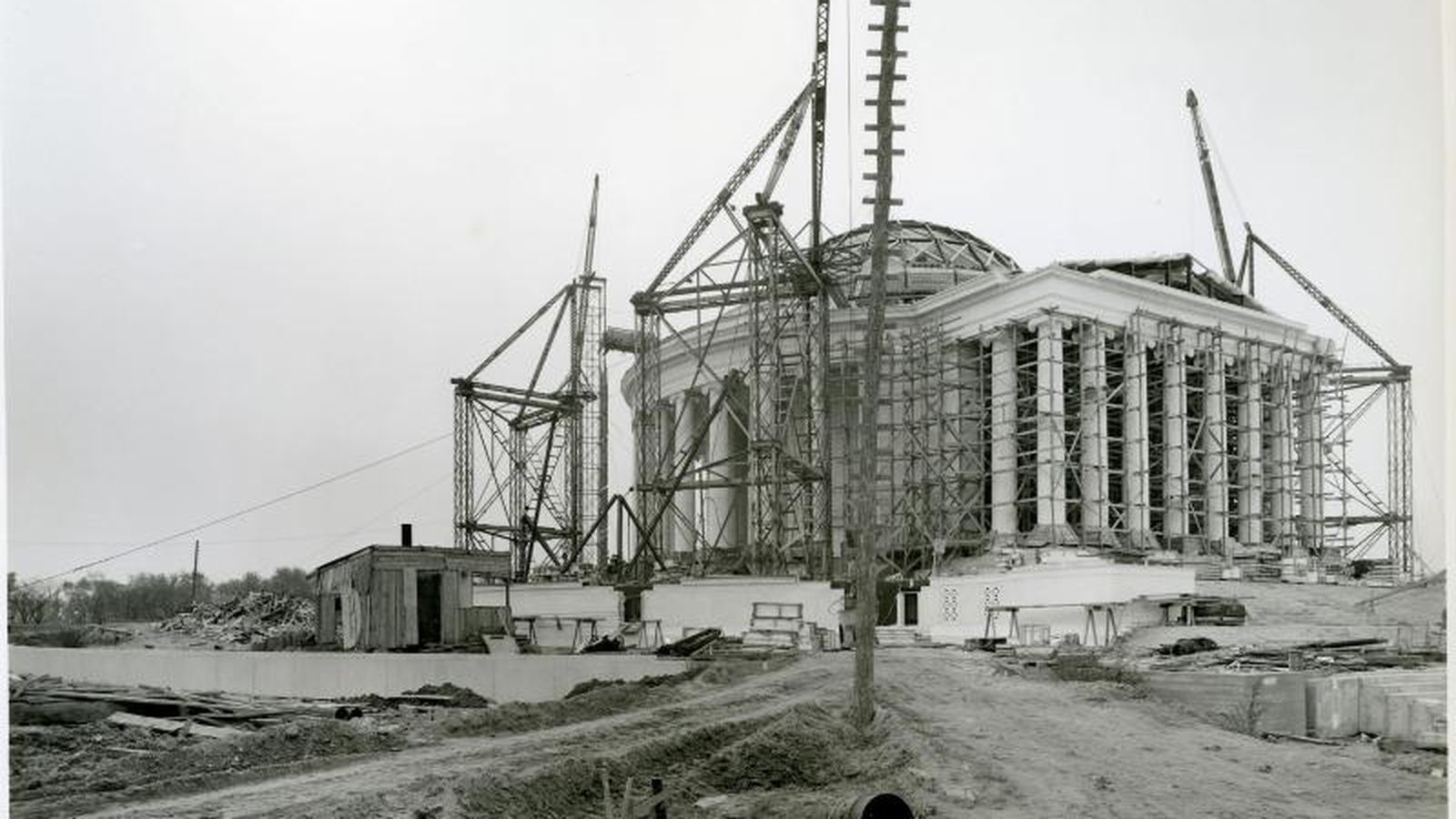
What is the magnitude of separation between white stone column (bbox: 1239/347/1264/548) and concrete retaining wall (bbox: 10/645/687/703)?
23528 millimetres

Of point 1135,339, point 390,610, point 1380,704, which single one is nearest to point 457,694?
point 390,610

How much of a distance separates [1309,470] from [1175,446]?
3.68 metres

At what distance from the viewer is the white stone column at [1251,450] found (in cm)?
3791

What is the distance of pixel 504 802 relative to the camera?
39.8 ft

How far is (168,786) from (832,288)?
785 inches

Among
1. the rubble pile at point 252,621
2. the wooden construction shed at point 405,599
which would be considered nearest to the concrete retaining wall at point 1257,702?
the wooden construction shed at point 405,599

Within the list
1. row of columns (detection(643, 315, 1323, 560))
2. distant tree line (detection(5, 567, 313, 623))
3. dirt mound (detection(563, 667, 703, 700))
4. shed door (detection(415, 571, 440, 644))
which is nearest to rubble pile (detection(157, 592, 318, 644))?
distant tree line (detection(5, 567, 313, 623))

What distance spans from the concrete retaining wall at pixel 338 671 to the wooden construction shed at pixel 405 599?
3.19 metres

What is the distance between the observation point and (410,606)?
27.4 m

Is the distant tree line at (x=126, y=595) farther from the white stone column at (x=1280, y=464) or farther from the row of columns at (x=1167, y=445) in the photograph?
the white stone column at (x=1280, y=464)

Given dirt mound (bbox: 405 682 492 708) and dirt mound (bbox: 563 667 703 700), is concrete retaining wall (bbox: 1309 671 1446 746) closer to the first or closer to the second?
dirt mound (bbox: 563 667 703 700)

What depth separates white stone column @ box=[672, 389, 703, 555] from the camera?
127 feet

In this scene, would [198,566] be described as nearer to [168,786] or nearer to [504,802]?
[168,786]

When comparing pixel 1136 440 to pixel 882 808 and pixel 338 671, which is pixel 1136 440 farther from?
pixel 882 808
